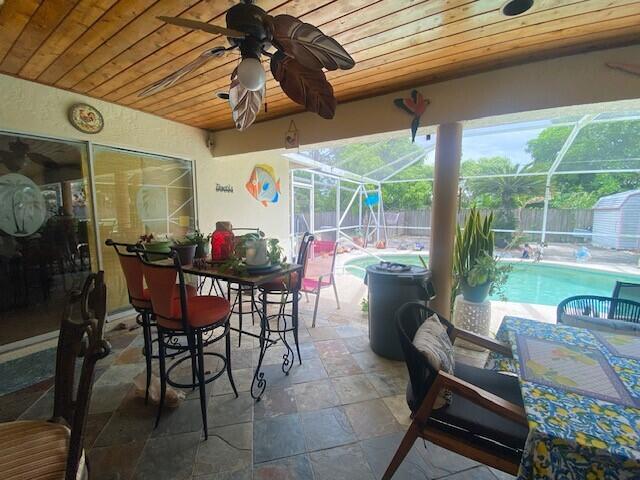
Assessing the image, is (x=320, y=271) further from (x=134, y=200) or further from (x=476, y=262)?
(x=134, y=200)

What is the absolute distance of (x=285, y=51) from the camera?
45.7 inches

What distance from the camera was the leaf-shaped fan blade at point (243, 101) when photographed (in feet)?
5.17

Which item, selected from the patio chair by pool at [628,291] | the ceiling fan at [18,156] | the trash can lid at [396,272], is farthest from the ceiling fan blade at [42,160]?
the patio chair by pool at [628,291]

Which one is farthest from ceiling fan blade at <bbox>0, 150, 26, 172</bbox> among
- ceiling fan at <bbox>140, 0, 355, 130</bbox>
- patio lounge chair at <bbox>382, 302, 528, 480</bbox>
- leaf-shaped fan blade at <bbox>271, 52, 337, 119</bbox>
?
patio lounge chair at <bbox>382, 302, 528, 480</bbox>

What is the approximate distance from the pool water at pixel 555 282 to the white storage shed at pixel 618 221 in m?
0.92

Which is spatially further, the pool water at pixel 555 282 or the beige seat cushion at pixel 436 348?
the pool water at pixel 555 282

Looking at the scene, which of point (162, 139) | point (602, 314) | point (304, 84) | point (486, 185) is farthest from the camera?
point (486, 185)

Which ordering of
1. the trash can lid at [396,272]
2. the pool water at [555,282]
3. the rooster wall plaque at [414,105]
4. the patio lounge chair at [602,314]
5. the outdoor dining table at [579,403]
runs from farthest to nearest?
the pool water at [555,282]
the rooster wall plaque at [414,105]
the trash can lid at [396,272]
the patio lounge chair at [602,314]
the outdoor dining table at [579,403]

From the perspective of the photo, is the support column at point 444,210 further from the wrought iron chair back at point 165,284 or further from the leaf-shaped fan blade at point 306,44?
the wrought iron chair back at point 165,284

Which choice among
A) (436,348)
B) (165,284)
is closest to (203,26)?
(165,284)

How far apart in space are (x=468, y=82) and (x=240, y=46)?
188 centimetres

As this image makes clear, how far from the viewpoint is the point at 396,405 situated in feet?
5.85

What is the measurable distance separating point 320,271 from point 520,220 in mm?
7143

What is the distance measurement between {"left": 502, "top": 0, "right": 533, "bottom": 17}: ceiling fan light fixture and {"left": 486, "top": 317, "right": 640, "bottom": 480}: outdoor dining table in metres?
1.70
